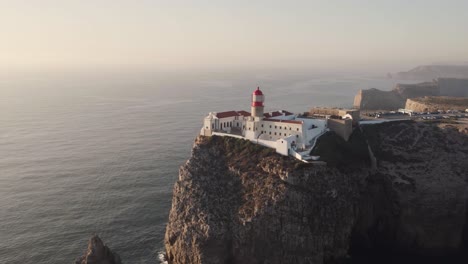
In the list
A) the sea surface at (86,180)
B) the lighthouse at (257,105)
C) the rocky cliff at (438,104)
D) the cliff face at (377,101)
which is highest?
the lighthouse at (257,105)

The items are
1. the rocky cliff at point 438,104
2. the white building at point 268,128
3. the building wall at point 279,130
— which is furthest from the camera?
the rocky cliff at point 438,104

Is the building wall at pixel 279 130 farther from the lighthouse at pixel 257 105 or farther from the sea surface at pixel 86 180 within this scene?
the sea surface at pixel 86 180

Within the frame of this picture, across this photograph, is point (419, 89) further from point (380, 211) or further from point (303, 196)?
point (303, 196)

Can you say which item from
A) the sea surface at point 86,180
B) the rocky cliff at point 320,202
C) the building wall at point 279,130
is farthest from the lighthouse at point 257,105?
the sea surface at point 86,180

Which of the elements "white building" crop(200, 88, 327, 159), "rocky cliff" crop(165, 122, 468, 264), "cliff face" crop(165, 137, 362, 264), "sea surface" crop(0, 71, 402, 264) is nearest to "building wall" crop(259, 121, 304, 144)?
"white building" crop(200, 88, 327, 159)

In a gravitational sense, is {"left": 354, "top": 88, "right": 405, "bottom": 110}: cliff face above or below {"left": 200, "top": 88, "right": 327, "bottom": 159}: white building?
below

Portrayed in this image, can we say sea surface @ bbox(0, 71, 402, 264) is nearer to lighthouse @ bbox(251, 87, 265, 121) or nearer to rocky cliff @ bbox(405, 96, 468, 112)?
lighthouse @ bbox(251, 87, 265, 121)
